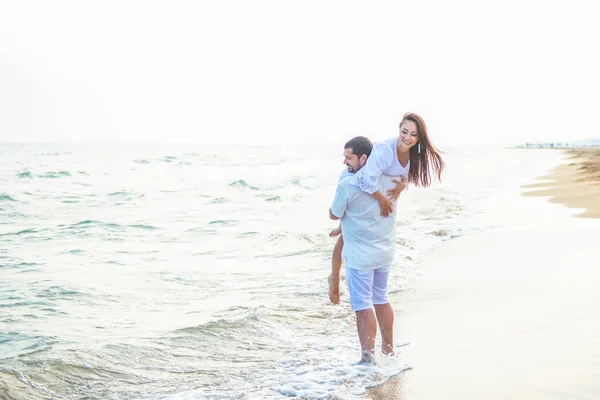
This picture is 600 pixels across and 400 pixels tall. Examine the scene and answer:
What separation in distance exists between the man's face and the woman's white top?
78mm

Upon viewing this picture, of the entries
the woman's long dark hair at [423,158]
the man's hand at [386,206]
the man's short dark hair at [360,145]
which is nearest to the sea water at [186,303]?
the man's hand at [386,206]

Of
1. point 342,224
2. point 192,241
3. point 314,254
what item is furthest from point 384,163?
point 192,241

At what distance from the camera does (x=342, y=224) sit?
14.8 feet

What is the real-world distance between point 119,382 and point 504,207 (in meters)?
12.0

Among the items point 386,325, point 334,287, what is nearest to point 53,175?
point 334,287

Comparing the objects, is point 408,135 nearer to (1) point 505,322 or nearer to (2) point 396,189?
(2) point 396,189

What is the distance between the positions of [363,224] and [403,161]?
537 mm

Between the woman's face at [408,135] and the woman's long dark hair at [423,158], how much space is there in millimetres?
30

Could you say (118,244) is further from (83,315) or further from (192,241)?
(83,315)

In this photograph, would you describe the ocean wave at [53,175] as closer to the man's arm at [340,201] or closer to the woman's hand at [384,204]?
the man's arm at [340,201]

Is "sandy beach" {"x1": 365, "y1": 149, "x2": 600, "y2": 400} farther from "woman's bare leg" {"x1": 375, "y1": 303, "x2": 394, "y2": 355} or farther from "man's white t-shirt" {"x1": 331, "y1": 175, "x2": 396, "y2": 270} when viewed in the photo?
"man's white t-shirt" {"x1": 331, "y1": 175, "x2": 396, "y2": 270}

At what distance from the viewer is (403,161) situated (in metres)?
4.46

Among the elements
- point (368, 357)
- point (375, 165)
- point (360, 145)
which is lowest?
point (368, 357)

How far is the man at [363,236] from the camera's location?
437cm
